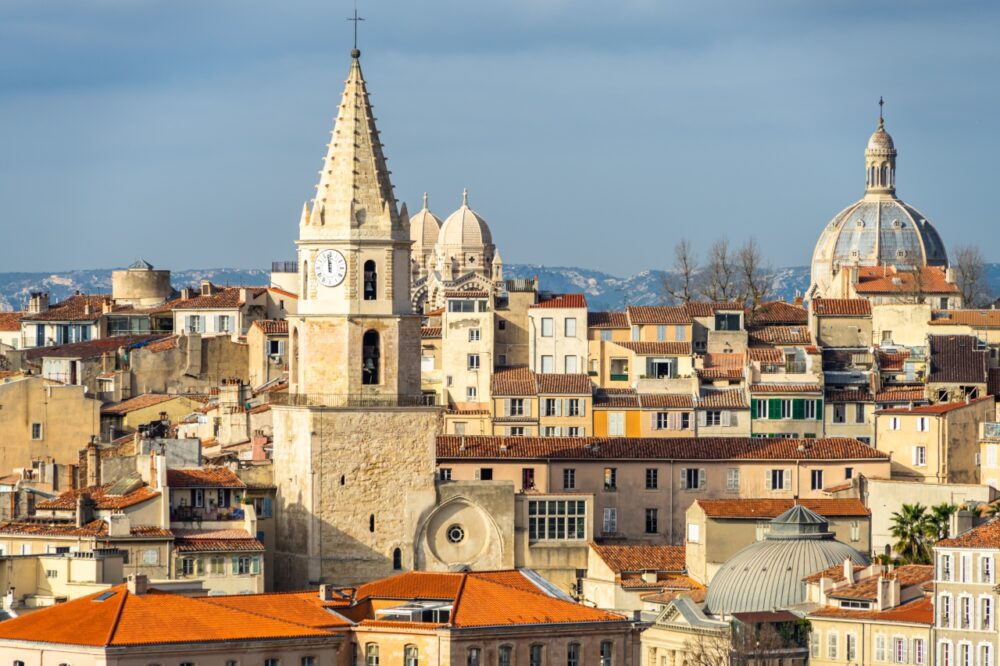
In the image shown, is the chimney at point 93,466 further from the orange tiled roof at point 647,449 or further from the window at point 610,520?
the window at point 610,520

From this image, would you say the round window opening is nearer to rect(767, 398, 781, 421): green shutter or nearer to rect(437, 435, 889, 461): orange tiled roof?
rect(437, 435, 889, 461): orange tiled roof

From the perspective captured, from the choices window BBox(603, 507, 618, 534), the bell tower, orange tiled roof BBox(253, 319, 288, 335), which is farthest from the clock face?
orange tiled roof BBox(253, 319, 288, 335)

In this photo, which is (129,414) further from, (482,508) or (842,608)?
(842,608)

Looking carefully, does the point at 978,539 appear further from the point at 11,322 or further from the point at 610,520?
the point at 11,322

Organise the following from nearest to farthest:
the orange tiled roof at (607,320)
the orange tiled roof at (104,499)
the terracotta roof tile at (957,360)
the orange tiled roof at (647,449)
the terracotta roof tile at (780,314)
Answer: the orange tiled roof at (104,499) < the orange tiled roof at (647,449) < the terracotta roof tile at (957,360) < the orange tiled roof at (607,320) < the terracotta roof tile at (780,314)

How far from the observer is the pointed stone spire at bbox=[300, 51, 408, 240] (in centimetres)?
9819

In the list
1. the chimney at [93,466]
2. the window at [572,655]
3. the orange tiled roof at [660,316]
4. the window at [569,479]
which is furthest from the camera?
the orange tiled roof at [660,316]

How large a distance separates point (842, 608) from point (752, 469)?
16294 millimetres

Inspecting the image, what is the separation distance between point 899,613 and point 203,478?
70.4 ft

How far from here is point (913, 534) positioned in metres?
100

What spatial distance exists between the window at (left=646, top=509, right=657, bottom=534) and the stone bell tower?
30.7ft

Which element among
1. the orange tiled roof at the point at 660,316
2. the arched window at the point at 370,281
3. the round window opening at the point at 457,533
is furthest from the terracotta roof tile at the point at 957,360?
the arched window at the point at 370,281

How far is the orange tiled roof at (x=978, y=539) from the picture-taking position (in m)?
88.2

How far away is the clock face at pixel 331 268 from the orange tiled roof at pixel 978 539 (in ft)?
65.2
